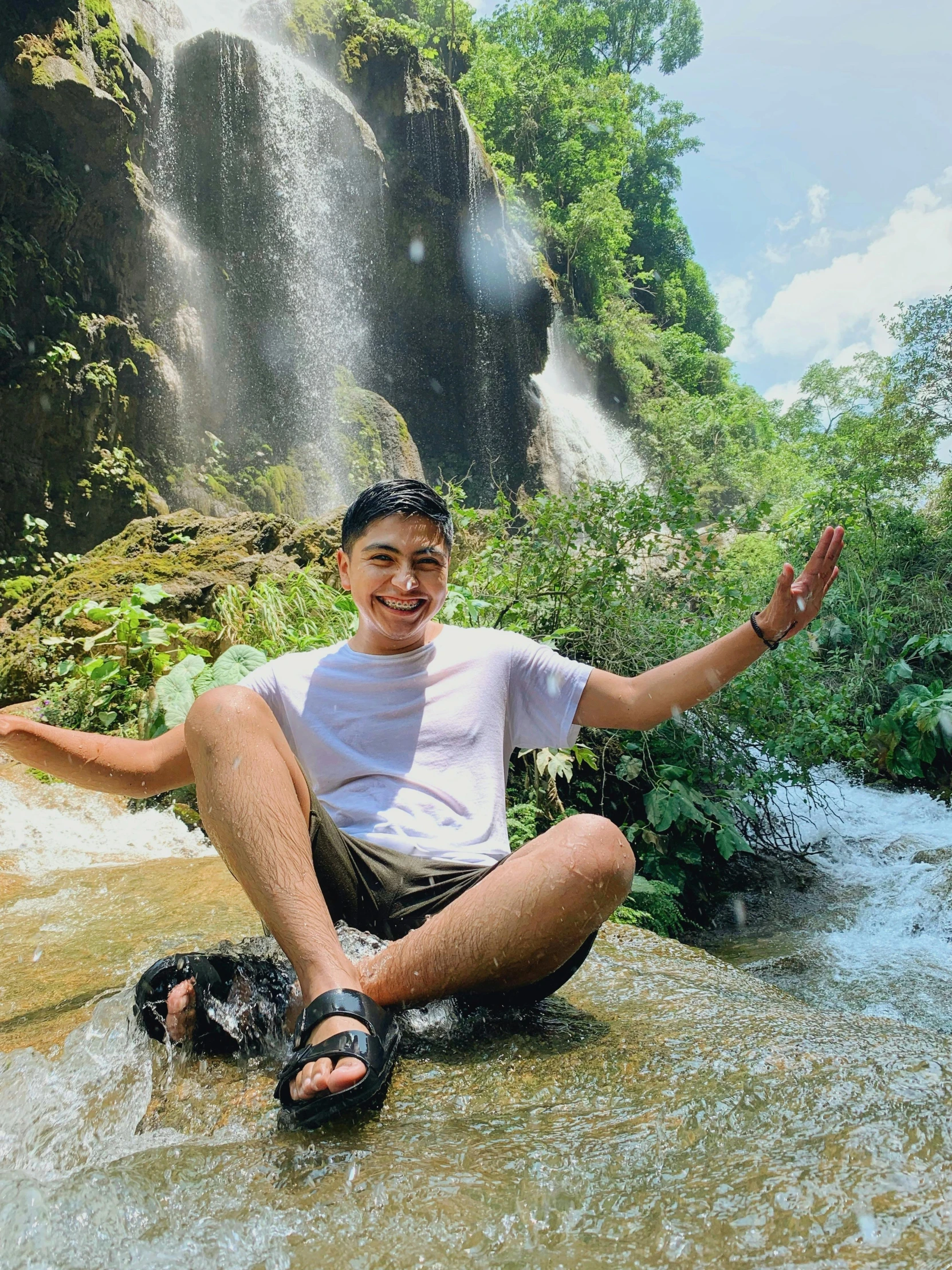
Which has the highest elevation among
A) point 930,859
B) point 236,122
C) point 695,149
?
point 695,149

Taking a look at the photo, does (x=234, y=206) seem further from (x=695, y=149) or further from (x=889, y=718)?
(x=695, y=149)

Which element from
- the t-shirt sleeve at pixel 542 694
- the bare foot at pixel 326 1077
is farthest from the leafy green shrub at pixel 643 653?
the bare foot at pixel 326 1077

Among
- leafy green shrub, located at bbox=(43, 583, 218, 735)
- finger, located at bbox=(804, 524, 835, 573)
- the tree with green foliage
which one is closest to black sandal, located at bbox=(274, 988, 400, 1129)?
finger, located at bbox=(804, 524, 835, 573)

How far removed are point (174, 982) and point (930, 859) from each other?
5.41 metres

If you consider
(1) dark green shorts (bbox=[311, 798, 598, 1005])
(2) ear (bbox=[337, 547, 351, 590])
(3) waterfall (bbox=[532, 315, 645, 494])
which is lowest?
(1) dark green shorts (bbox=[311, 798, 598, 1005])

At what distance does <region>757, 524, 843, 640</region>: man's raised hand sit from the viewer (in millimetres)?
1904

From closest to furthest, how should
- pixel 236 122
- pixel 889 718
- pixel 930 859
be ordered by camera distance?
pixel 930 859, pixel 889 718, pixel 236 122

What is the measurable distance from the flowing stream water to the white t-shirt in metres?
0.36

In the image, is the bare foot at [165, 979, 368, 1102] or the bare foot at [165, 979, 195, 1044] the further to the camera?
the bare foot at [165, 979, 195, 1044]

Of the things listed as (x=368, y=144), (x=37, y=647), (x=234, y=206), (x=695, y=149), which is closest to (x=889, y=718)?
(x=37, y=647)

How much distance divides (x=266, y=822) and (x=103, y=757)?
21.7 inches

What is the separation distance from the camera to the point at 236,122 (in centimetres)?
1377

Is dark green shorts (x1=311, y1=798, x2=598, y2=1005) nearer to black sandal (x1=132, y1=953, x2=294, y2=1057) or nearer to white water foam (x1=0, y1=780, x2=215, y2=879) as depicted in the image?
black sandal (x1=132, y1=953, x2=294, y2=1057)

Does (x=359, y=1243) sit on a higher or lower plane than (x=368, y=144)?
lower
